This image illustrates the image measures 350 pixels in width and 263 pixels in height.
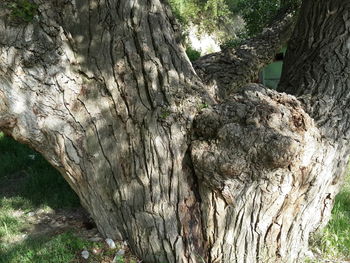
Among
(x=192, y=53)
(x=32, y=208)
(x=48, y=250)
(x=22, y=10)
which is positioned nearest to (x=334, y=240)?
(x=48, y=250)

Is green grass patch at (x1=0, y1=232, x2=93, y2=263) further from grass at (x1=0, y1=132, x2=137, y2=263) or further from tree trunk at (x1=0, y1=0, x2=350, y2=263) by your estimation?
tree trunk at (x1=0, y1=0, x2=350, y2=263)

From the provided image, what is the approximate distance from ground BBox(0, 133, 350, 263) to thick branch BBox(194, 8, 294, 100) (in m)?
1.64

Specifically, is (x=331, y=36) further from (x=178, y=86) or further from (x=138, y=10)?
(x=138, y=10)

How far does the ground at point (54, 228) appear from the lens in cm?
351

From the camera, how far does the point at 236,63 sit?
452 cm

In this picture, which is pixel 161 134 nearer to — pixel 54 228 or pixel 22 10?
pixel 22 10

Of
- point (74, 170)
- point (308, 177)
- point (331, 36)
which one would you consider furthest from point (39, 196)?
point (331, 36)

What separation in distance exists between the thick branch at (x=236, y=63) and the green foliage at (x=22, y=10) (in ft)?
5.46

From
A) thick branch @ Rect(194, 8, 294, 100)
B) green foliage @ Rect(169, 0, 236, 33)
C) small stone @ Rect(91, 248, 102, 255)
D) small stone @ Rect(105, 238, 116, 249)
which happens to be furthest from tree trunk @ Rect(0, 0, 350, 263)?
green foliage @ Rect(169, 0, 236, 33)

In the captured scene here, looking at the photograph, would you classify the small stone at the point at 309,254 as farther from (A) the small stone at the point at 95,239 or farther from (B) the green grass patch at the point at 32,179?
(B) the green grass patch at the point at 32,179

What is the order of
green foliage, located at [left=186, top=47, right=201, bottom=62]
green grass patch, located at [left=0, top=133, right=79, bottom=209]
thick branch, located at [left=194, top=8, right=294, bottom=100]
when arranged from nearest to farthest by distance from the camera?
thick branch, located at [left=194, top=8, right=294, bottom=100]
green grass patch, located at [left=0, top=133, right=79, bottom=209]
green foliage, located at [left=186, top=47, right=201, bottom=62]

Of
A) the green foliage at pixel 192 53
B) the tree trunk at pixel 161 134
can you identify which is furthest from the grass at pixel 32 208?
the green foliage at pixel 192 53

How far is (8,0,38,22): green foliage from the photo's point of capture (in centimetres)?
284

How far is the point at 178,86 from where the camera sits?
3162 mm
